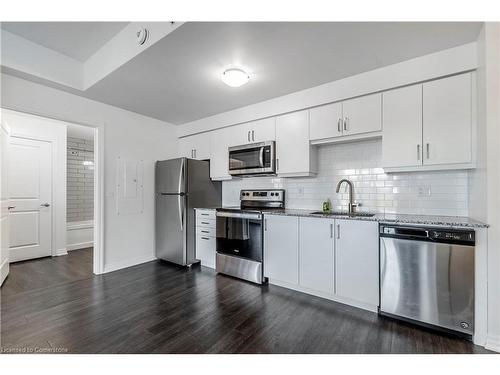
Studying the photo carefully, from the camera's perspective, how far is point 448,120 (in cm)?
211

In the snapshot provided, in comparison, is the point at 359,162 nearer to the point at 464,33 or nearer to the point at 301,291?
the point at 464,33

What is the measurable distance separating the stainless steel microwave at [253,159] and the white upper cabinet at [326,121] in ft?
1.88

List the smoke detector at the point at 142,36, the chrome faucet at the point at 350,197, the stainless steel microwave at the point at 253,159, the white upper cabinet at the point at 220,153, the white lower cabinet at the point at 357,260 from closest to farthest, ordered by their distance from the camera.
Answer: the smoke detector at the point at 142,36
the white lower cabinet at the point at 357,260
the chrome faucet at the point at 350,197
the stainless steel microwave at the point at 253,159
the white upper cabinet at the point at 220,153

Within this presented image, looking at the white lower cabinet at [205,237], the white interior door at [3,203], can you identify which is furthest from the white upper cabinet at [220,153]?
the white interior door at [3,203]

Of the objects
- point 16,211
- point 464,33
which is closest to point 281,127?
point 464,33

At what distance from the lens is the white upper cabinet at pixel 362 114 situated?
2.45m

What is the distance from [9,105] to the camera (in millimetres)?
2520

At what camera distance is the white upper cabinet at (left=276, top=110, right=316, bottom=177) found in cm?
293

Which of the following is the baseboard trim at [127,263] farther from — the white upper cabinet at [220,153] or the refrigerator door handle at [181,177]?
the white upper cabinet at [220,153]

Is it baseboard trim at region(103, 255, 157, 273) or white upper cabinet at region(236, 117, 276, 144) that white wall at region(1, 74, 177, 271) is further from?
white upper cabinet at region(236, 117, 276, 144)

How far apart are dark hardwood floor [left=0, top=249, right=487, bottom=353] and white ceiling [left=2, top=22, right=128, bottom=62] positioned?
8.61 feet

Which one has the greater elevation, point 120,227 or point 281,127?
point 281,127
